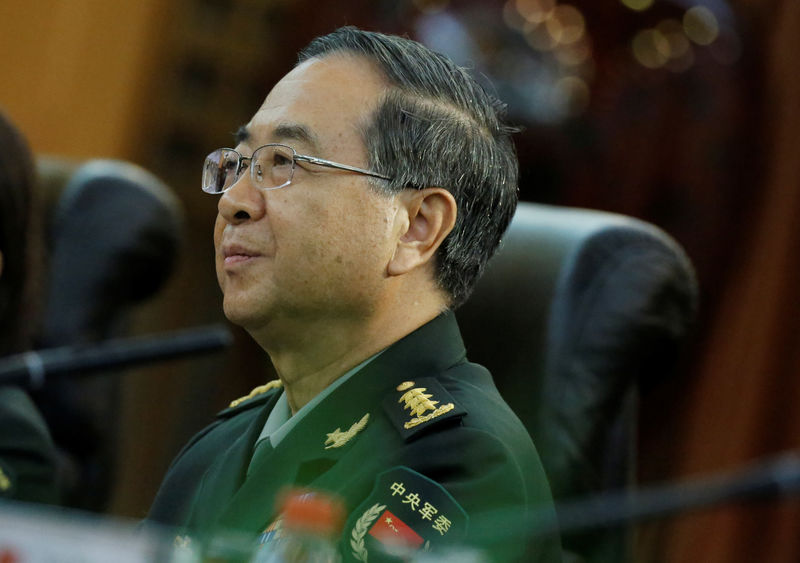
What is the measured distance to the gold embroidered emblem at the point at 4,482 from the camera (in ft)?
4.13

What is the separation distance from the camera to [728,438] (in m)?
2.60

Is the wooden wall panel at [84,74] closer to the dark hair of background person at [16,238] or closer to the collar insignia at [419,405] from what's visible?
the dark hair of background person at [16,238]

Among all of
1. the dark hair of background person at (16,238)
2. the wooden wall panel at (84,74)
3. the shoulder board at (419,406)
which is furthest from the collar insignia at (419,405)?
the wooden wall panel at (84,74)

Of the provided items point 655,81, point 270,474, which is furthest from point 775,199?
point 270,474

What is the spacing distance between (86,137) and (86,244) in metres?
0.97

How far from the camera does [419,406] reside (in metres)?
1.06

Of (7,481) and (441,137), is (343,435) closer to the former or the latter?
(441,137)

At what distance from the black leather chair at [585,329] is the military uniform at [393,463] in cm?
36

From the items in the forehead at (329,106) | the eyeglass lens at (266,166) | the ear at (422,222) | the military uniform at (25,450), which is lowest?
the military uniform at (25,450)

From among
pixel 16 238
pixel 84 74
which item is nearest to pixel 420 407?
pixel 16 238

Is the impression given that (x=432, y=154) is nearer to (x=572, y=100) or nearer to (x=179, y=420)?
(x=179, y=420)

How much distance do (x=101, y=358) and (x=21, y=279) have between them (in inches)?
19.1

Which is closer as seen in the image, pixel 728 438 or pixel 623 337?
pixel 623 337

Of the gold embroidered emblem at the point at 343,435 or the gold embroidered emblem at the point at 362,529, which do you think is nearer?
the gold embroidered emblem at the point at 362,529
